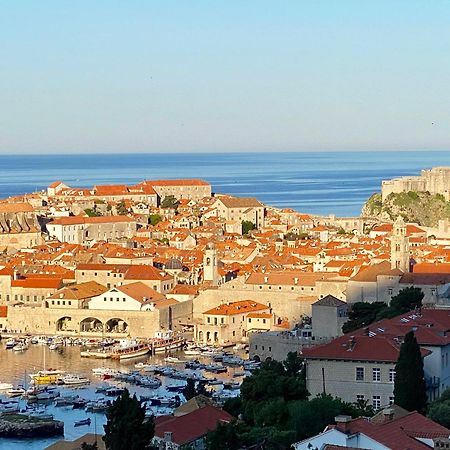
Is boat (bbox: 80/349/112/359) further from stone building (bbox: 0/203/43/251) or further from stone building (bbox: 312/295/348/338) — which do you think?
stone building (bbox: 0/203/43/251)

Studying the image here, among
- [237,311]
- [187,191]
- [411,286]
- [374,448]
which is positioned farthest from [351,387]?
[187,191]

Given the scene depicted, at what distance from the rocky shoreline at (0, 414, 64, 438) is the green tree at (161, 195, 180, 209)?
134 ft

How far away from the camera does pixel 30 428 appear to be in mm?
22828

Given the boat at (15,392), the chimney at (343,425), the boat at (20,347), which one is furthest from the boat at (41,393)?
the chimney at (343,425)

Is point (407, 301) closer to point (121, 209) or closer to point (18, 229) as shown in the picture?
point (18, 229)

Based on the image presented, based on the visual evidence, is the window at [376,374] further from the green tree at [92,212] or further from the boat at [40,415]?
the green tree at [92,212]

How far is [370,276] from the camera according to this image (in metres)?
31.5

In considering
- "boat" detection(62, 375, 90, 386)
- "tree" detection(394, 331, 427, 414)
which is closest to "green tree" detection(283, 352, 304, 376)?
"tree" detection(394, 331, 427, 414)

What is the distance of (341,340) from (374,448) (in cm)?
721

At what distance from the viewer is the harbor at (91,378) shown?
80.1 feet

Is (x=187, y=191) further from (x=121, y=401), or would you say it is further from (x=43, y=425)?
(x=121, y=401)

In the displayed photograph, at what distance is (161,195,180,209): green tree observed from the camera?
211 ft

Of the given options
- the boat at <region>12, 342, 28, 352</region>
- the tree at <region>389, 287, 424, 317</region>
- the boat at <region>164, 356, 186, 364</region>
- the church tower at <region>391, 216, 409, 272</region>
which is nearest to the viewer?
the tree at <region>389, 287, 424, 317</region>

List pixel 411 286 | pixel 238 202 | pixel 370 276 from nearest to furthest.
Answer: pixel 411 286 < pixel 370 276 < pixel 238 202
